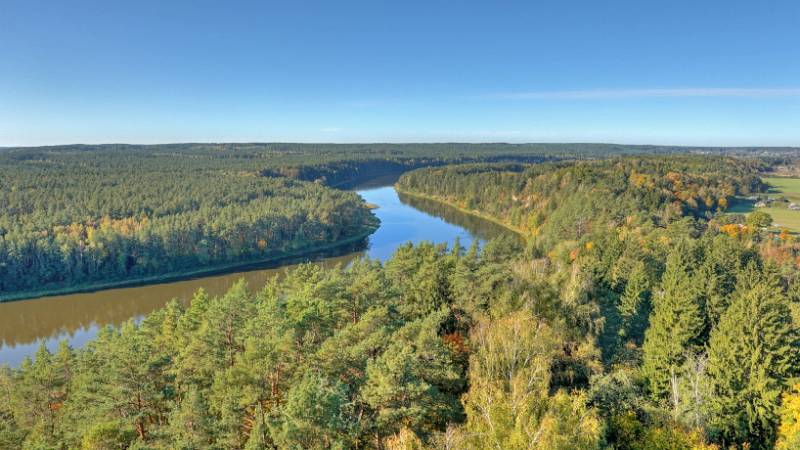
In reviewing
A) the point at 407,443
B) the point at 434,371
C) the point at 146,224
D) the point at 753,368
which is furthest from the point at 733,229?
the point at 146,224

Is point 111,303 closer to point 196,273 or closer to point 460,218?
point 196,273

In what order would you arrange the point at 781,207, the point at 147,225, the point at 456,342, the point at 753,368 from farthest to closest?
the point at 781,207
the point at 147,225
the point at 456,342
the point at 753,368

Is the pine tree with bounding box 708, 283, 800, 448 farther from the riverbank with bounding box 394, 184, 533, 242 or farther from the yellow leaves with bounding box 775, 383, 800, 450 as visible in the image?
the riverbank with bounding box 394, 184, 533, 242

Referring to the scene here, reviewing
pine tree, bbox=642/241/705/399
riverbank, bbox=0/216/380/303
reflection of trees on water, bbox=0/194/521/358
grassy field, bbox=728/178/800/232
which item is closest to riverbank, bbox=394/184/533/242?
riverbank, bbox=0/216/380/303

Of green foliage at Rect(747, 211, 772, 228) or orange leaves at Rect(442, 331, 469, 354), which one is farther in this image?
green foliage at Rect(747, 211, 772, 228)

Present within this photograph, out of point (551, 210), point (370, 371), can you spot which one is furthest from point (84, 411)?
point (551, 210)

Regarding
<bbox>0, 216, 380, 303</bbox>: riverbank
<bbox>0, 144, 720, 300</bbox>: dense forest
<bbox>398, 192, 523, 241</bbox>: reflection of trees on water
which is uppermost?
<bbox>0, 144, 720, 300</bbox>: dense forest
